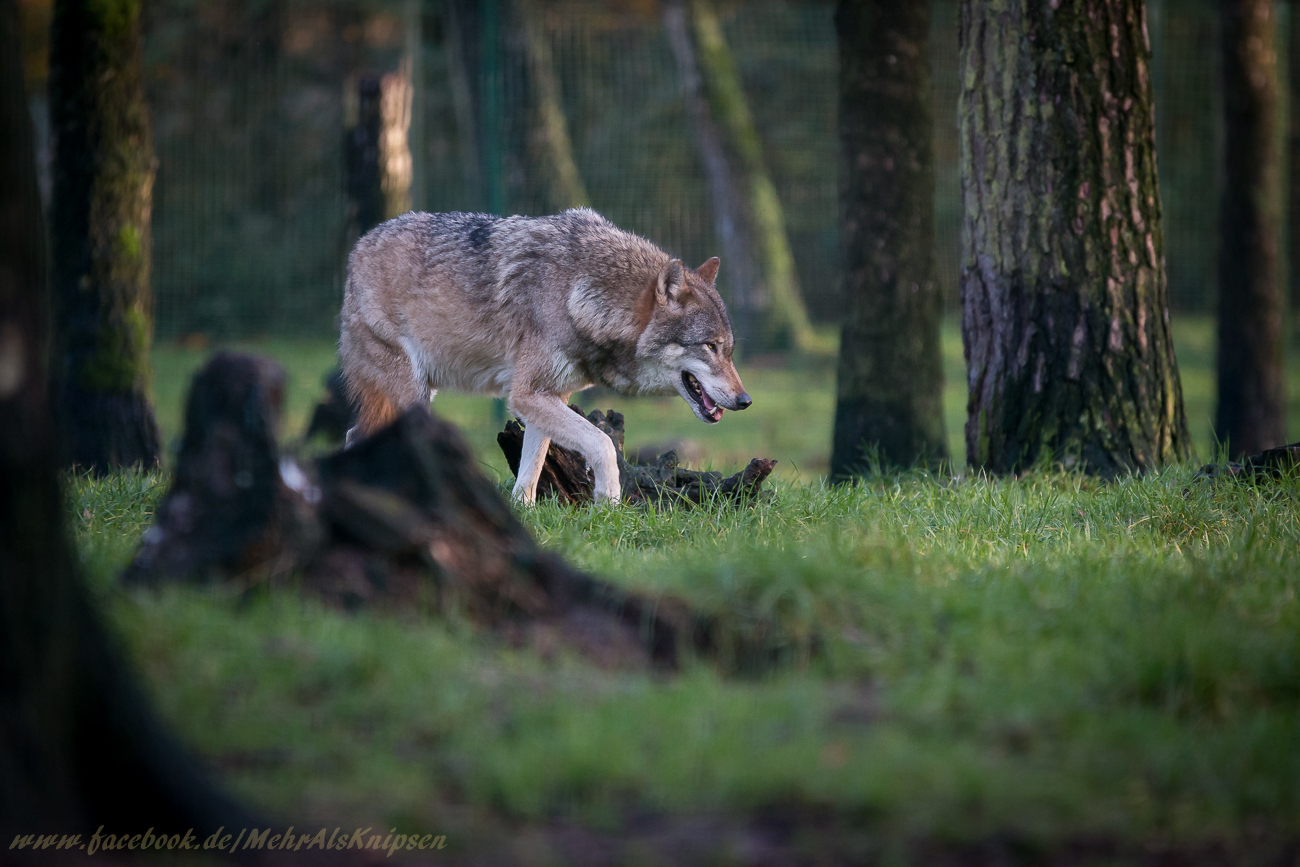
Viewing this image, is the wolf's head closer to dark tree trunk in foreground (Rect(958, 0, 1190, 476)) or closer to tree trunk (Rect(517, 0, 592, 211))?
dark tree trunk in foreground (Rect(958, 0, 1190, 476))

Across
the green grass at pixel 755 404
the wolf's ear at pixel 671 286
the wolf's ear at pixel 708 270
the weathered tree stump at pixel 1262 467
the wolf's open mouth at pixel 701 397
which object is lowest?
the green grass at pixel 755 404

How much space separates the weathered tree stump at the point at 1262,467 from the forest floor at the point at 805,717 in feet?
5.05

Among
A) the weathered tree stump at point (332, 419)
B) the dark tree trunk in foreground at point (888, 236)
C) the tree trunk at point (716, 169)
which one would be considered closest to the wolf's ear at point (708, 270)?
the dark tree trunk in foreground at point (888, 236)

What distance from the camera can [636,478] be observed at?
5.68m

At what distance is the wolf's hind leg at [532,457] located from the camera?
6.12 meters

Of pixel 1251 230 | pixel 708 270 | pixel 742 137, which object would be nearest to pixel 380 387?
pixel 708 270

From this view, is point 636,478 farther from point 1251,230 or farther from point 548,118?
point 548,118

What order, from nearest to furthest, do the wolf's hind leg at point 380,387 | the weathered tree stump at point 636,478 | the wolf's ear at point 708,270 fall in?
the weathered tree stump at point 636,478 → the wolf's hind leg at point 380,387 → the wolf's ear at point 708,270

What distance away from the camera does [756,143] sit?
687 inches

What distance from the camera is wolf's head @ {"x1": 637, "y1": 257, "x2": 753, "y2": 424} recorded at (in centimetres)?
637

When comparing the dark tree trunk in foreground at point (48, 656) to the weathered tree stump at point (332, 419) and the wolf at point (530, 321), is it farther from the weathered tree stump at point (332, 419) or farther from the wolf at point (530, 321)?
the weathered tree stump at point (332, 419)

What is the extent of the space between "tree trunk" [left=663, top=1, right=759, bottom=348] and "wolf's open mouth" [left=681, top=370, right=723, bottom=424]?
32.9 ft

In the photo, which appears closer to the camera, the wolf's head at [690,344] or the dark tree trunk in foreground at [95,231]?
the wolf's head at [690,344]

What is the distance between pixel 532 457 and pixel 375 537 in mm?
3072
